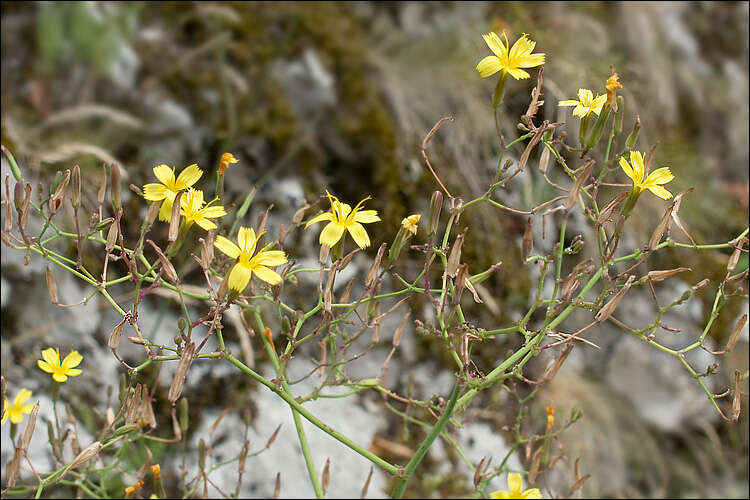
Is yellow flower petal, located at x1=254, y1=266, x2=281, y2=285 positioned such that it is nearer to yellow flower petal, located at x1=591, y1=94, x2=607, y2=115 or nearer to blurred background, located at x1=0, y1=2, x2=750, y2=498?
yellow flower petal, located at x1=591, y1=94, x2=607, y2=115

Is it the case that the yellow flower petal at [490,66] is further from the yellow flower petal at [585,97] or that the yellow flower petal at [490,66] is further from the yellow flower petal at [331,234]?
the yellow flower petal at [331,234]

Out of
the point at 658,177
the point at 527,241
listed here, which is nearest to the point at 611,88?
the point at 658,177

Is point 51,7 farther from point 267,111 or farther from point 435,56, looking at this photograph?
point 435,56

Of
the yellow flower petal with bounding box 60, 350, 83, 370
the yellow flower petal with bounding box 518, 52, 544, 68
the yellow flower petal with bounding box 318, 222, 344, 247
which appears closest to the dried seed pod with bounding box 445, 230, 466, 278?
the yellow flower petal with bounding box 318, 222, 344, 247

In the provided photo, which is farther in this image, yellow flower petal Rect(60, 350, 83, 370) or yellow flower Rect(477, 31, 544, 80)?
yellow flower petal Rect(60, 350, 83, 370)

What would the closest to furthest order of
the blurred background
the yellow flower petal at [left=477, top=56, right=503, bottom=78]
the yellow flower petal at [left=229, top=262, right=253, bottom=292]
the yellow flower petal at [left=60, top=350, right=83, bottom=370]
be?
the yellow flower petal at [left=229, top=262, right=253, bottom=292]
the yellow flower petal at [left=477, top=56, right=503, bottom=78]
the yellow flower petal at [left=60, top=350, right=83, bottom=370]
the blurred background

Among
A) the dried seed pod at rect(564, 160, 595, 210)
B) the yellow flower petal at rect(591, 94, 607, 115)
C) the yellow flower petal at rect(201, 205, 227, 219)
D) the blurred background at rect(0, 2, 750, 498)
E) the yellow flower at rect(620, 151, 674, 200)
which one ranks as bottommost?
the blurred background at rect(0, 2, 750, 498)
